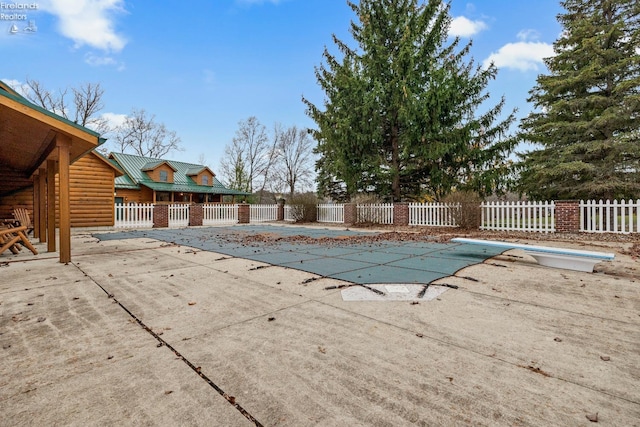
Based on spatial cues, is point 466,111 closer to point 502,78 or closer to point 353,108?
point 502,78

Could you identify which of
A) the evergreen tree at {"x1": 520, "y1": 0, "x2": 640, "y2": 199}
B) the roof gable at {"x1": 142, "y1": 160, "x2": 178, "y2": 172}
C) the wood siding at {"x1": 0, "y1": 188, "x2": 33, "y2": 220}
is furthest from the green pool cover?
the roof gable at {"x1": 142, "y1": 160, "x2": 178, "y2": 172}

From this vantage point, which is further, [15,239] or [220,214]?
[220,214]

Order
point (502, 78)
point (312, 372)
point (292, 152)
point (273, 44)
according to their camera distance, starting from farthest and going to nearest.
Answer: point (292, 152) < point (273, 44) < point (502, 78) < point (312, 372)

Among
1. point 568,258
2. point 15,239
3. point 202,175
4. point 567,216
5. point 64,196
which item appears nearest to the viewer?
point 568,258

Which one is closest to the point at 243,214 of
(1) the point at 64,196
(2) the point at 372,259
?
(1) the point at 64,196

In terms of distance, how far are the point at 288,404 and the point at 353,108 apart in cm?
1649

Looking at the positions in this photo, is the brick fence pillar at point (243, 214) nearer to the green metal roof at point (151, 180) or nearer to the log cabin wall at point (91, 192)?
the log cabin wall at point (91, 192)

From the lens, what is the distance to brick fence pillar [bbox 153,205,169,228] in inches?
581

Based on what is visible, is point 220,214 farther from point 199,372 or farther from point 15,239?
point 199,372

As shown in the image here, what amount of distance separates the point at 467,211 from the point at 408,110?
6312mm

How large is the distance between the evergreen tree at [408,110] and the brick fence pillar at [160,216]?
30.8 ft

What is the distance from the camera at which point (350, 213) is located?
52.6ft

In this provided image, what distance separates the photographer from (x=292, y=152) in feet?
122

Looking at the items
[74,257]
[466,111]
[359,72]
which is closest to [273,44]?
[359,72]
